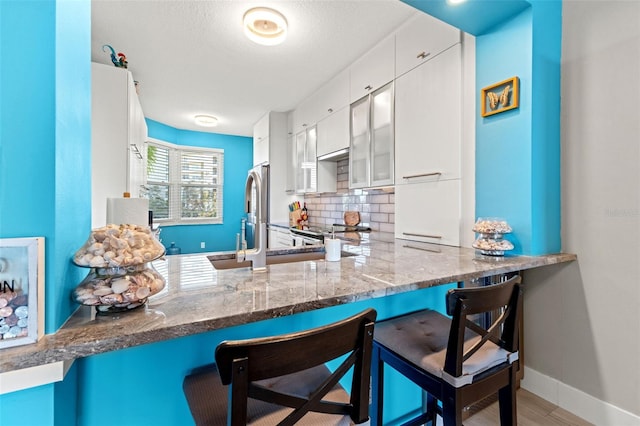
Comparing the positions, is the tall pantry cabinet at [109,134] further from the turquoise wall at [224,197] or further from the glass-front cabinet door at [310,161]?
the turquoise wall at [224,197]

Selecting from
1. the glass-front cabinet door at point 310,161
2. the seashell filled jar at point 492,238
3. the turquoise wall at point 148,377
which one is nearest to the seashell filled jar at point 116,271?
the turquoise wall at point 148,377

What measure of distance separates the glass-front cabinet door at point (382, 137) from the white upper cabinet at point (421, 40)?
9.2 inches

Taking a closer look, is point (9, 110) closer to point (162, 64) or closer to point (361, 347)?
point (361, 347)

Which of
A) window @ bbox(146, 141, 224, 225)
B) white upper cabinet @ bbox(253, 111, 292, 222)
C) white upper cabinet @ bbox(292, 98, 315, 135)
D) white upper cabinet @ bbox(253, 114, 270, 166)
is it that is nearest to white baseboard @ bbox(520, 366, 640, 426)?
white upper cabinet @ bbox(292, 98, 315, 135)

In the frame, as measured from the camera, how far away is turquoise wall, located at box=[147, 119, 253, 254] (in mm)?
5559

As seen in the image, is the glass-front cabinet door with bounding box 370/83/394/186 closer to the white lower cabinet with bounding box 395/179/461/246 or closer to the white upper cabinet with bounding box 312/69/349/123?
the white lower cabinet with bounding box 395/179/461/246

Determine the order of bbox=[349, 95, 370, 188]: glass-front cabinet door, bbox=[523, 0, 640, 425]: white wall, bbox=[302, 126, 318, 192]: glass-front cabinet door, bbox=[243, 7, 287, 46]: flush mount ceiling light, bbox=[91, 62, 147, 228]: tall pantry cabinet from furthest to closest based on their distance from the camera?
bbox=[302, 126, 318, 192]: glass-front cabinet door → bbox=[349, 95, 370, 188]: glass-front cabinet door → bbox=[91, 62, 147, 228]: tall pantry cabinet → bbox=[243, 7, 287, 46]: flush mount ceiling light → bbox=[523, 0, 640, 425]: white wall

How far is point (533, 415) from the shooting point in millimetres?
1624

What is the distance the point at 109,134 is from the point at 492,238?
287 cm

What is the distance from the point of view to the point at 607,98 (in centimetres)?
151

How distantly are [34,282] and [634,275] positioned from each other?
7.62 ft

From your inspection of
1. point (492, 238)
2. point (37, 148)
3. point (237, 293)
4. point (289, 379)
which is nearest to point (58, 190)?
point (37, 148)

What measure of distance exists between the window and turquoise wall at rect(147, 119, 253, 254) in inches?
4.8

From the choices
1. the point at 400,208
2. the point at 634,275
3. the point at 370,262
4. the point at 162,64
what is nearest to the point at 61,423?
the point at 370,262
